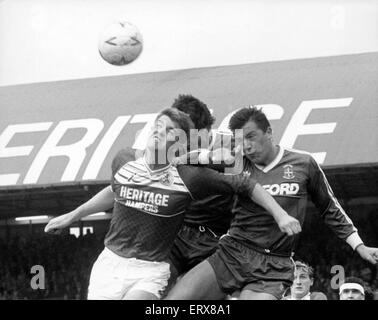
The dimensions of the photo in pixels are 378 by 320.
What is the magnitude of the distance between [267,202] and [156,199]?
0.59 m

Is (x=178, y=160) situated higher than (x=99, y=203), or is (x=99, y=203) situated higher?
(x=178, y=160)

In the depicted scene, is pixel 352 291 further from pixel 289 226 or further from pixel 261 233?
pixel 289 226

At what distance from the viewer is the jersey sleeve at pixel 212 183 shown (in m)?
4.41

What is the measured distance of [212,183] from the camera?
14.5 ft

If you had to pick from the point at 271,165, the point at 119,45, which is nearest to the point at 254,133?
the point at 271,165

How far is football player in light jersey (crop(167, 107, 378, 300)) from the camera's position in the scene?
4.67 meters

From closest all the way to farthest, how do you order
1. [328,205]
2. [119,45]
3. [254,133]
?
1. [254,133]
2. [328,205]
3. [119,45]

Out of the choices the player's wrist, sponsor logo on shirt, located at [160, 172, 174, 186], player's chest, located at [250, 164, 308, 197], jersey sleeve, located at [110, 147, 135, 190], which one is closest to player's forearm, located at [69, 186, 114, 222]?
jersey sleeve, located at [110, 147, 135, 190]

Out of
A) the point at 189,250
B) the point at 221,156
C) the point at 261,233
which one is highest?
the point at 221,156

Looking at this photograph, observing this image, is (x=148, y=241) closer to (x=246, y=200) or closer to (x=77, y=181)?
(x=246, y=200)

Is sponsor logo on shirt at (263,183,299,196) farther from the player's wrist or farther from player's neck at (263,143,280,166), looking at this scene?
the player's wrist

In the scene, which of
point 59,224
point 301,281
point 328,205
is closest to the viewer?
point 59,224

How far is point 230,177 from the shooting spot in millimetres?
4418
